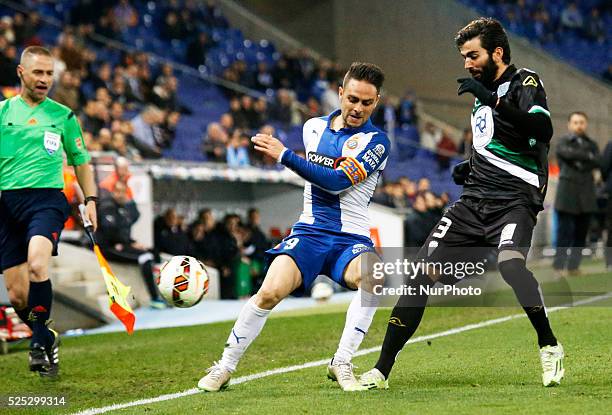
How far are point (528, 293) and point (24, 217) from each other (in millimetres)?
3901

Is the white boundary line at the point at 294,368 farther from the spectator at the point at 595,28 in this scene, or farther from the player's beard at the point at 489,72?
the spectator at the point at 595,28

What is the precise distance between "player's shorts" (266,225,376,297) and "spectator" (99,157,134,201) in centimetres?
790

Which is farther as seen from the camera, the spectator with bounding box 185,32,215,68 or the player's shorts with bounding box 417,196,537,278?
the spectator with bounding box 185,32,215,68

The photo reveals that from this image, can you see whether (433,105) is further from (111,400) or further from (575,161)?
(111,400)

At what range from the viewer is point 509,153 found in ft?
20.0

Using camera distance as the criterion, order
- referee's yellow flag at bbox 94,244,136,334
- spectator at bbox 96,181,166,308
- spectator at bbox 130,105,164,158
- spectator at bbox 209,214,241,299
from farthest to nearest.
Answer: spectator at bbox 130,105,164,158 → spectator at bbox 209,214,241,299 → spectator at bbox 96,181,166,308 → referee's yellow flag at bbox 94,244,136,334

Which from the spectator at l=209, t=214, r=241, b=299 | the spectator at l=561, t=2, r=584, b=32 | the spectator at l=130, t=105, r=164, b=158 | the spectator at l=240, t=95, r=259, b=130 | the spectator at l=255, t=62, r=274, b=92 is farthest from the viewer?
the spectator at l=561, t=2, r=584, b=32

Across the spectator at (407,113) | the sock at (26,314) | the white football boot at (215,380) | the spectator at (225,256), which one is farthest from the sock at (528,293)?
the spectator at (407,113)

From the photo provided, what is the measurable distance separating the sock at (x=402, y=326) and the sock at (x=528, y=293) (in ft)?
1.64

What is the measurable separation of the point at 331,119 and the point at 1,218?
2.87 meters

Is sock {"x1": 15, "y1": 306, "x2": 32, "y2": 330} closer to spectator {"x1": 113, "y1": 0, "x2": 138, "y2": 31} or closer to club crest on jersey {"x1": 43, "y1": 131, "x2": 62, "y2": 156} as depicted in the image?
club crest on jersey {"x1": 43, "y1": 131, "x2": 62, "y2": 156}

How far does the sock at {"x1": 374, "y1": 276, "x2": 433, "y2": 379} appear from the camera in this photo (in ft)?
20.0

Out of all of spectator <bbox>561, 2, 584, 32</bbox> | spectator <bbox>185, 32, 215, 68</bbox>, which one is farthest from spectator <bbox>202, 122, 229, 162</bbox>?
spectator <bbox>561, 2, 584, 32</bbox>

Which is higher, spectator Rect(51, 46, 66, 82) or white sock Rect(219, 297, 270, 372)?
spectator Rect(51, 46, 66, 82)
